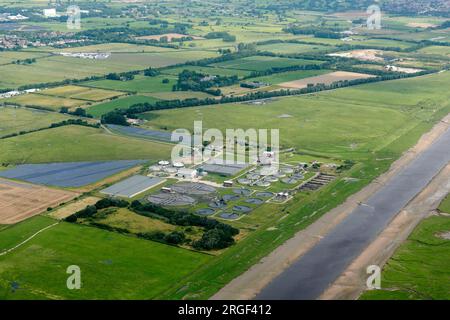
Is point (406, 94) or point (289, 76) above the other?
point (289, 76)

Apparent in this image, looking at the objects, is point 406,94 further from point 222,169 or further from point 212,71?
point 222,169

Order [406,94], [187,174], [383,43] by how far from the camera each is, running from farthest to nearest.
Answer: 1. [383,43]
2. [406,94]
3. [187,174]

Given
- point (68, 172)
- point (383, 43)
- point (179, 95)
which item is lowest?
point (68, 172)

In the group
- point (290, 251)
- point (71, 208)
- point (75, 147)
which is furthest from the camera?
point (75, 147)

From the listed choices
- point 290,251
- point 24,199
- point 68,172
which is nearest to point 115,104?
→ point 68,172

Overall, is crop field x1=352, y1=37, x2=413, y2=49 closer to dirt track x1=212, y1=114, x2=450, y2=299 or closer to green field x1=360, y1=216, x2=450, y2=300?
Result: dirt track x1=212, y1=114, x2=450, y2=299

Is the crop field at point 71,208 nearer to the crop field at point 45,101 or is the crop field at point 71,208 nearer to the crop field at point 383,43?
the crop field at point 45,101

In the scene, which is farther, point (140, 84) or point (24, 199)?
point (140, 84)
